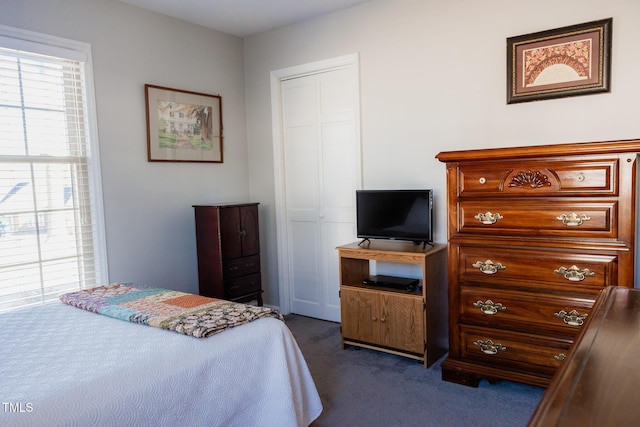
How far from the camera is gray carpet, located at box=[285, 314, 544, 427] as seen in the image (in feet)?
7.55

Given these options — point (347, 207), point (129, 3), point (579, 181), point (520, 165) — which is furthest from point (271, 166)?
point (579, 181)

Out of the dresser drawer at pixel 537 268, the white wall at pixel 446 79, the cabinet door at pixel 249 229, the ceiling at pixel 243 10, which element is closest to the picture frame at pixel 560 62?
the white wall at pixel 446 79

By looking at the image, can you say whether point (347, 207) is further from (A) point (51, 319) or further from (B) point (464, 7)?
(A) point (51, 319)

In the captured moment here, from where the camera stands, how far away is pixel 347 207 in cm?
372

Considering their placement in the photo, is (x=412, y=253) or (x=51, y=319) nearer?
(x=51, y=319)

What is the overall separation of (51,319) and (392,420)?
6.01 ft

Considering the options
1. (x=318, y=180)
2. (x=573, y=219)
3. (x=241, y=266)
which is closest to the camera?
(x=573, y=219)

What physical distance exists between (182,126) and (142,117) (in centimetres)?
36

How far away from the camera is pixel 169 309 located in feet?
7.08

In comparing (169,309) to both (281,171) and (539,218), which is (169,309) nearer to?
(539,218)

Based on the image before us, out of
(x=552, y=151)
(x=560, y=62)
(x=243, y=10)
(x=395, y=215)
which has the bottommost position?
(x=395, y=215)

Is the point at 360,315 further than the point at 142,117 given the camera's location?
No

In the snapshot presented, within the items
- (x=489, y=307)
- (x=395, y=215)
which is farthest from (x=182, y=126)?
(x=489, y=307)

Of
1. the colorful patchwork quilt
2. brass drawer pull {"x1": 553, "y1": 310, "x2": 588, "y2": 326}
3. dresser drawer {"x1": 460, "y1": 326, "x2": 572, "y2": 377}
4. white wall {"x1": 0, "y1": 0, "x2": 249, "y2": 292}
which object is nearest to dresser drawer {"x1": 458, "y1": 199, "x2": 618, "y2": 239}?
brass drawer pull {"x1": 553, "y1": 310, "x2": 588, "y2": 326}
